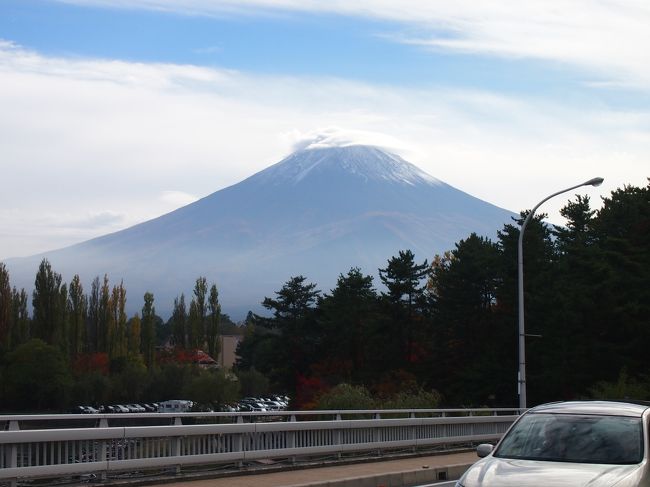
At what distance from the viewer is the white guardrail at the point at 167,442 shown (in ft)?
49.5

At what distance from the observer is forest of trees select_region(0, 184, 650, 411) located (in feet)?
227

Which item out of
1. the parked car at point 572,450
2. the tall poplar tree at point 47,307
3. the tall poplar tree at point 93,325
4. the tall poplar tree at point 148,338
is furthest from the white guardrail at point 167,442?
the tall poplar tree at point 148,338

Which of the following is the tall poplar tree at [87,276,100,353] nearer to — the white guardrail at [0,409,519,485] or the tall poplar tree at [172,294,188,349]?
the tall poplar tree at [172,294,188,349]

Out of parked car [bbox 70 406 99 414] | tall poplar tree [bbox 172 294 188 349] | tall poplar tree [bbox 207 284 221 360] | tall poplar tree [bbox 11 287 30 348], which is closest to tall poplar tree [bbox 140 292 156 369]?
tall poplar tree [bbox 172 294 188 349]

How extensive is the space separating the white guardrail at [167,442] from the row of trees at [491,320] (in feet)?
90.1

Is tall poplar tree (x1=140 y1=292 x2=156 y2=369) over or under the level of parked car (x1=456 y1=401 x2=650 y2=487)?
over

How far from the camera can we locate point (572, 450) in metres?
11.0

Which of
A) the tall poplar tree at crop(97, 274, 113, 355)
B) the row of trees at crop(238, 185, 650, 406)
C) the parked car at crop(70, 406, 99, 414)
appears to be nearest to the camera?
the row of trees at crop(238, 185, 650, 406)

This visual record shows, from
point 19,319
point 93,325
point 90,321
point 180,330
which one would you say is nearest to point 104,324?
point 93,325

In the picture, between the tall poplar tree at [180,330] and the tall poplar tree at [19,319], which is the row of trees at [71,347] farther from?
the tall poplar tree at [180,330]

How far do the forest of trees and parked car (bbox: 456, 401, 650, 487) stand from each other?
4091cm

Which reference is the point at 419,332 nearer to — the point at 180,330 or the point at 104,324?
the point at 104,324

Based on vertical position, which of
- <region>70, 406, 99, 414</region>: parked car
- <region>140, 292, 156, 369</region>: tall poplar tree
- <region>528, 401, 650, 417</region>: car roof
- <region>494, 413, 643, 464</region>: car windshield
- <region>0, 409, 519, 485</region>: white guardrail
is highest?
<region>140, 292, 156, 369</region>: tall poplar tree

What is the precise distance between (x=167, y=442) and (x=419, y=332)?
8086 centimetres
